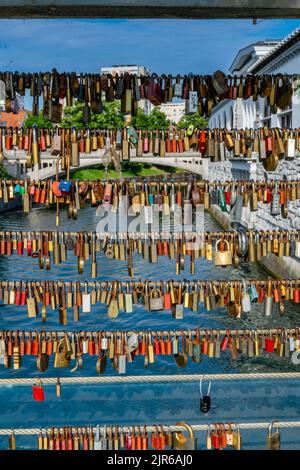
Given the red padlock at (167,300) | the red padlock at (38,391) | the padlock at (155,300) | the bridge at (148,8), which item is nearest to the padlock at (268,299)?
the red padlock at (167,300)

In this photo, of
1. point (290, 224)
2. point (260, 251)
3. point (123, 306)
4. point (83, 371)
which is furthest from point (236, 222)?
point (290, 224)

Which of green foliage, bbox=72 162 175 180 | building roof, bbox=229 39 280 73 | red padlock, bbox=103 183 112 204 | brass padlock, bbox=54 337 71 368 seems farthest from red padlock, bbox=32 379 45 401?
Answer: green foliage, bbox=72 162 175 180

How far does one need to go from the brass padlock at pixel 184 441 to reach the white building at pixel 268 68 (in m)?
5.84

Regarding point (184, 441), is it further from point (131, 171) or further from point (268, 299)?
point (131, 171)

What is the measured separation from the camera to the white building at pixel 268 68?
18.8 meters

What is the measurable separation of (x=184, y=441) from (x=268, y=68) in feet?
65.5

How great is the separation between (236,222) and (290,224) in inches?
532

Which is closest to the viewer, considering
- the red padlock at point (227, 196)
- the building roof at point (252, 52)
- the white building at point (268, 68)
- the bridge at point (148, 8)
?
the bridge at point (148, 8)

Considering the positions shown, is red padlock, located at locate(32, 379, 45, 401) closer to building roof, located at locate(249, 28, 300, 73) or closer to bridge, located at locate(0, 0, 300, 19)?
bridge, located at locate(0, 0, 300, 19)

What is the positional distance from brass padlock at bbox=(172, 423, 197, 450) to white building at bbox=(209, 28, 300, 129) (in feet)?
19.2

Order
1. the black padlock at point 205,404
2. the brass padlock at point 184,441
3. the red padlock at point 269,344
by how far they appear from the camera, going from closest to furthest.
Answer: the brass padlock at point 184,441 → the red padlock at point 269,344 → the black padlock at point 205,404

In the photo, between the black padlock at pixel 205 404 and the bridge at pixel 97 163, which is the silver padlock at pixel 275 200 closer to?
the black padlock at pixel 205 404

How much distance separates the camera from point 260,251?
636 centimetres
